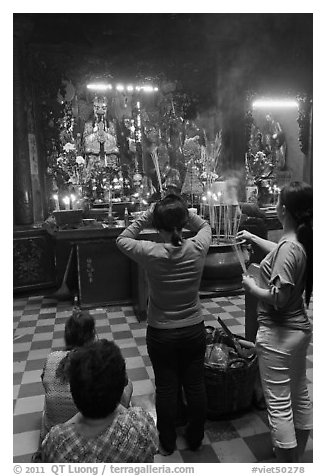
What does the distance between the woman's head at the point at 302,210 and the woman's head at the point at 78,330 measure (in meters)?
1.05

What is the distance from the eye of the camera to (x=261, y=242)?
201 cm

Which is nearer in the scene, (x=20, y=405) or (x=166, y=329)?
(x=166, y=329)

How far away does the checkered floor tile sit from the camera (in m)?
2.08

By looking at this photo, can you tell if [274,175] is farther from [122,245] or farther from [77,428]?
[77,428]

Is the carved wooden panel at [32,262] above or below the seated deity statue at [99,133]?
below

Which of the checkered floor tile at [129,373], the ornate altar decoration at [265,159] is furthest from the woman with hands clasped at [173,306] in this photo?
the ornate altar decoration at [265,159]

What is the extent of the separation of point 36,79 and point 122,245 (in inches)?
205

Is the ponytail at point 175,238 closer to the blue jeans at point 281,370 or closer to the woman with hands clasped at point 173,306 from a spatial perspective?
the woman with hands clasped at point 173,306

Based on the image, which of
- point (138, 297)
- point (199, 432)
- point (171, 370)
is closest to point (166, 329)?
point (171, 370)

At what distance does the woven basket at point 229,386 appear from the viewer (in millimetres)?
2230

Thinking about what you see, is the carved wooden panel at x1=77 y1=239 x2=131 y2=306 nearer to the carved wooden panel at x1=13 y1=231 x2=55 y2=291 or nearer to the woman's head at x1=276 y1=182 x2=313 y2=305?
the carved wooden panel at x1=13 y1=231 x2=55 y2=291

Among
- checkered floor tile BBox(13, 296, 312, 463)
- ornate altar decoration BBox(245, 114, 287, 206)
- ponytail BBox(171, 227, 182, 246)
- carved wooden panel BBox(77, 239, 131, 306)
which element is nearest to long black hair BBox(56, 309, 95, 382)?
ponytail BBox(171, 227, 182, 246)

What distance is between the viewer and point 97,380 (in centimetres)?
115

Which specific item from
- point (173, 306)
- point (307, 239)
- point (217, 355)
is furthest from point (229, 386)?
point (307, 239)
